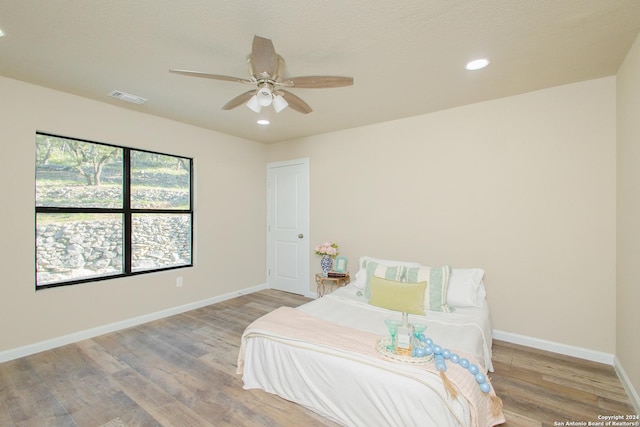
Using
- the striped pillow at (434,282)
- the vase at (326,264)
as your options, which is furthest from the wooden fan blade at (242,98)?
the vase at (326,264)

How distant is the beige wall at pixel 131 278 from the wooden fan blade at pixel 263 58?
2.44 meters

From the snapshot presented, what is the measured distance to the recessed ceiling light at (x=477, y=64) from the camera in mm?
2316

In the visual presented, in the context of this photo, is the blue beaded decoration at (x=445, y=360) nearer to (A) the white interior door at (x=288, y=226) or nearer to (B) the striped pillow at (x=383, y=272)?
(B) the striped pillow at (x=383, y=272)

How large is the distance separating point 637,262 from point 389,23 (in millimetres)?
2400

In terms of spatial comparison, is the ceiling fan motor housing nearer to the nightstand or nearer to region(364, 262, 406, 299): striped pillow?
region(364, 262, 406, 299): striped pillow

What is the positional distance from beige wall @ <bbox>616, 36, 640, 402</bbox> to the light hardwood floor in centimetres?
35

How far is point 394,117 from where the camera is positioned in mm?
3660

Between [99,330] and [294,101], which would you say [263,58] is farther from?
[99,330]

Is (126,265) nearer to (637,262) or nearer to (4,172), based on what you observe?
Result: (4,172)

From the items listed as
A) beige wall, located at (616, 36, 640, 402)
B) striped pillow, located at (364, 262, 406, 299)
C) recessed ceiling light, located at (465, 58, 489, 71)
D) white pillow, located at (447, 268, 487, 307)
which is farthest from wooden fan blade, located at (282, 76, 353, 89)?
white pillow, located at (447, 268, 487, 307)

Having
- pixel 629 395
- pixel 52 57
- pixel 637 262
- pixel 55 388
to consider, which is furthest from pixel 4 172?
pixel 629 395

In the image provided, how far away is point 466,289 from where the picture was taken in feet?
9.37

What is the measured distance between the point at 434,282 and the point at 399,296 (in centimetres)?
43

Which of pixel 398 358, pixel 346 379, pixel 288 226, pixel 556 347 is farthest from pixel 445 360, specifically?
pixel 288 226
